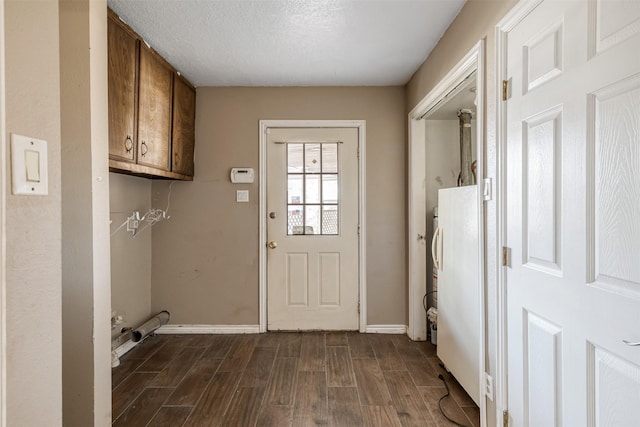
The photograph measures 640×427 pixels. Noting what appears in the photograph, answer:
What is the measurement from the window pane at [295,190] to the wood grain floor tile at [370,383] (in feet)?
4.98

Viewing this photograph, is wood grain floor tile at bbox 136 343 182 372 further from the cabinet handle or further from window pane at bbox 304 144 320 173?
window pane at bbox 304 144 320 173

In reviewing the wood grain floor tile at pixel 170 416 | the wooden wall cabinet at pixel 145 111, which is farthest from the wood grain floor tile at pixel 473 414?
the wooden wall cabinet at pixel 145 111

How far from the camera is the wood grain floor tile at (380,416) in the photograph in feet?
5.89

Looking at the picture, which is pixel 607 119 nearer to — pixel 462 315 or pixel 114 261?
pixel 462 315

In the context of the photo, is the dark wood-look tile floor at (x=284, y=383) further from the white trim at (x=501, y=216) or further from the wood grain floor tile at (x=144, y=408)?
the white trim at (x=501, y=216)

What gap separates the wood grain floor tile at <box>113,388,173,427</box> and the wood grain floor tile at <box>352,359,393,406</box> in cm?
128

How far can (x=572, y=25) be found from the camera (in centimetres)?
107

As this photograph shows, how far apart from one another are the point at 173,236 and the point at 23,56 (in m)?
2.66

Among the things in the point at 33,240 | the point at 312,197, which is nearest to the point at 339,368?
the point at 312,197

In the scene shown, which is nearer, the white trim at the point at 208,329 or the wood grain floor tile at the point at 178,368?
the wood grain floor tile at the point at 178,368

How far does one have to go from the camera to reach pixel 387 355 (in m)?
2.63

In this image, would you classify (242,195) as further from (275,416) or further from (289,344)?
(275,416)

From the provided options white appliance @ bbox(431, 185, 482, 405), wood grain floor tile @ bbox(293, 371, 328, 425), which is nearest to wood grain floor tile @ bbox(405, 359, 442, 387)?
white appliance @ bbox(431, 185, 482, 405)

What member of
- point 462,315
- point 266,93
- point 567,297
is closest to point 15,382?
point 567,297
